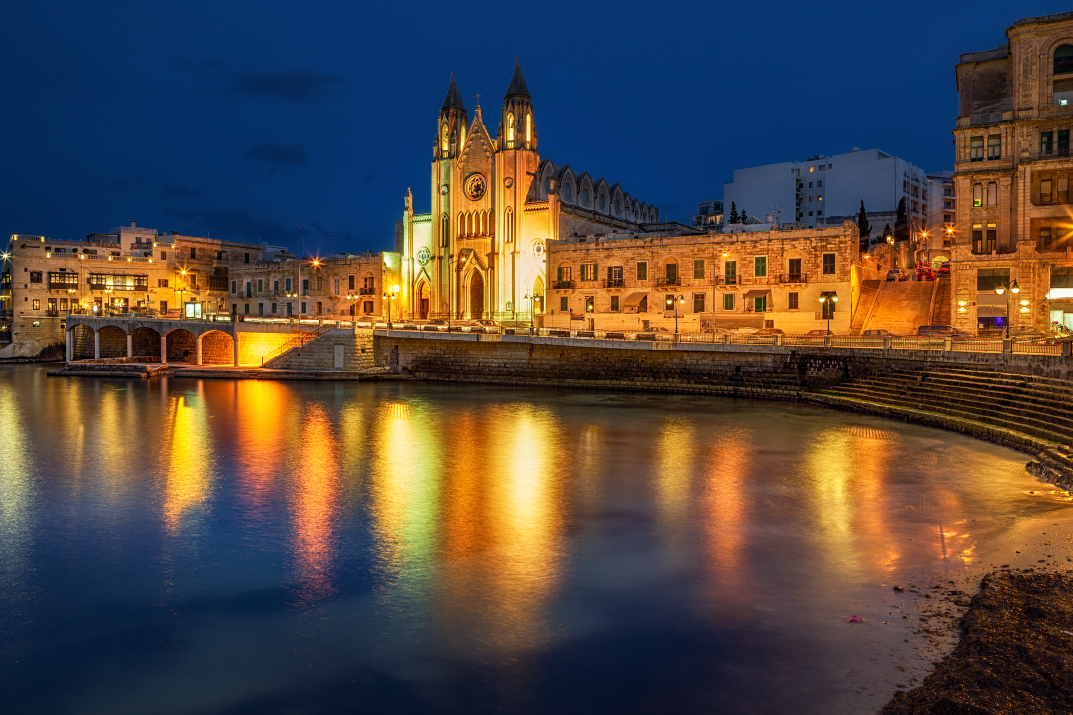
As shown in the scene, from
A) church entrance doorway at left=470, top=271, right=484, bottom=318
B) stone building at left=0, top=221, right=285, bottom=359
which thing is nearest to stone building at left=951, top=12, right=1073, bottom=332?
church entrance doorway at left=470, top=271, right=484, bottom=318

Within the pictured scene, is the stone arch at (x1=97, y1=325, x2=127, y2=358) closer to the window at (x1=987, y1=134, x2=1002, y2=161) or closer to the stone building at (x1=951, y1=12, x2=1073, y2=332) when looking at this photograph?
the stone building at (x1=951, y1=12, x2=1073, y2=332)

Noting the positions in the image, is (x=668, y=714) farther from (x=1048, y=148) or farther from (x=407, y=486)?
(x=1048, y=148)

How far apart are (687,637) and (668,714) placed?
1915 millimetres

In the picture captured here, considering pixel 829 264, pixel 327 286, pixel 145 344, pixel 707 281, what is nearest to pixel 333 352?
pixel 327 286

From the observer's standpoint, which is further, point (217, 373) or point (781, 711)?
point (217, 373)

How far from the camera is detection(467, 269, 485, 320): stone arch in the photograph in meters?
65.4

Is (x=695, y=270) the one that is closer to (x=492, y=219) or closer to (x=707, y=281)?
(x=707, y=281)

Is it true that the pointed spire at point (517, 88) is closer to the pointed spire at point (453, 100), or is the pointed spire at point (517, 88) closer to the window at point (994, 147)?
the pointed spire at point (453, 100)

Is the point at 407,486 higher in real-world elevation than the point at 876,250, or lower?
lower

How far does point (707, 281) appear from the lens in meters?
52.1

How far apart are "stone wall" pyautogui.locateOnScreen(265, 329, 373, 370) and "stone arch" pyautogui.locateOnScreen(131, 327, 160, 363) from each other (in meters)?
19.4

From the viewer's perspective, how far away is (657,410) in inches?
1351

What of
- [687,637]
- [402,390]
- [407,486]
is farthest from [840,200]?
[687,637]

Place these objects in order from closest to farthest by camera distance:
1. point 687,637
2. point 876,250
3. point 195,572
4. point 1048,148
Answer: point 687,637, point 195,572, point 1048,148, point 876,250
